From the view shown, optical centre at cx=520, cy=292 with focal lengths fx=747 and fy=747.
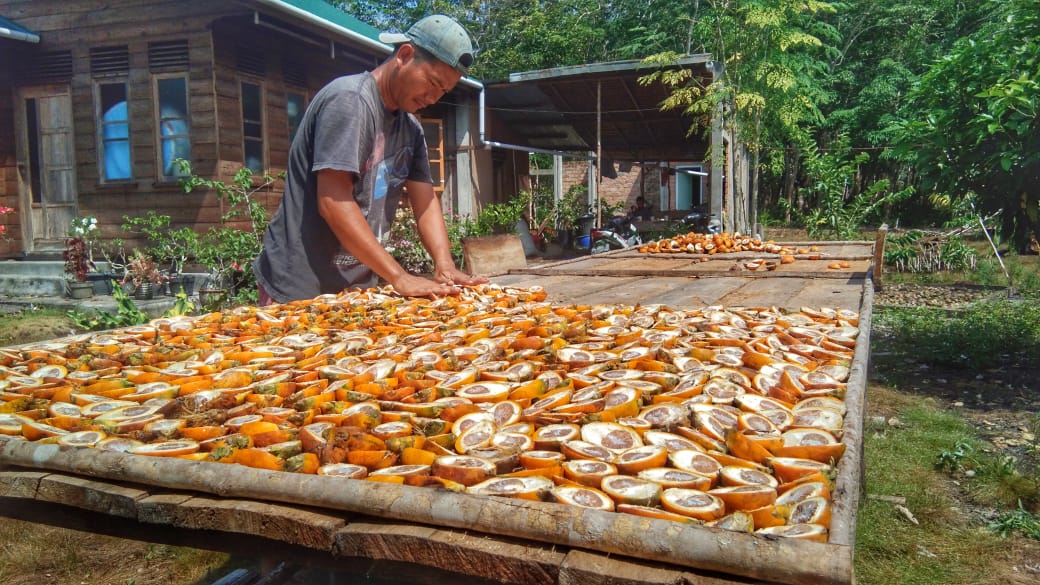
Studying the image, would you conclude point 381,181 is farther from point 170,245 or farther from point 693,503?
point 170,245

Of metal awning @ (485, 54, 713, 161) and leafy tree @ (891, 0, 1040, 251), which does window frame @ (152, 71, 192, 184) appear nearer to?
metal awning @ (485, 54, 713, 161)

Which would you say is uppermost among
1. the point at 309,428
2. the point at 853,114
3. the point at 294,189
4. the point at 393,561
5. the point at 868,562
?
the point at 853,114

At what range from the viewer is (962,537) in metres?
2.99

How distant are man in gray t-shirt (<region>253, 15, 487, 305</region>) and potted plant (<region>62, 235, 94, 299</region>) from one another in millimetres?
5831

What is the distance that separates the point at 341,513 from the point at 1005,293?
9.98m

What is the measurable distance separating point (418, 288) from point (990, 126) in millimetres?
3459

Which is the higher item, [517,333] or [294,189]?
[294,189]

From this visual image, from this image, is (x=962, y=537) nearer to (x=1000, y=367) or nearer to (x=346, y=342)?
(x=346, y=342)

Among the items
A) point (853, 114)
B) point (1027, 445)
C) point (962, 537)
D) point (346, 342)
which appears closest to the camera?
point (346, 342)

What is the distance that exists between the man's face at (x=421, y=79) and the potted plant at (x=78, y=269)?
638 centimetres

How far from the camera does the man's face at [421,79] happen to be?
8.76ft

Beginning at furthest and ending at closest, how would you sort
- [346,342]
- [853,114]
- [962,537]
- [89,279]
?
[853,114], [89,279], [962,537], [346,342]

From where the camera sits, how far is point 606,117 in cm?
1399

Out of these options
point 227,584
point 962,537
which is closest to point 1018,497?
point 962,537
